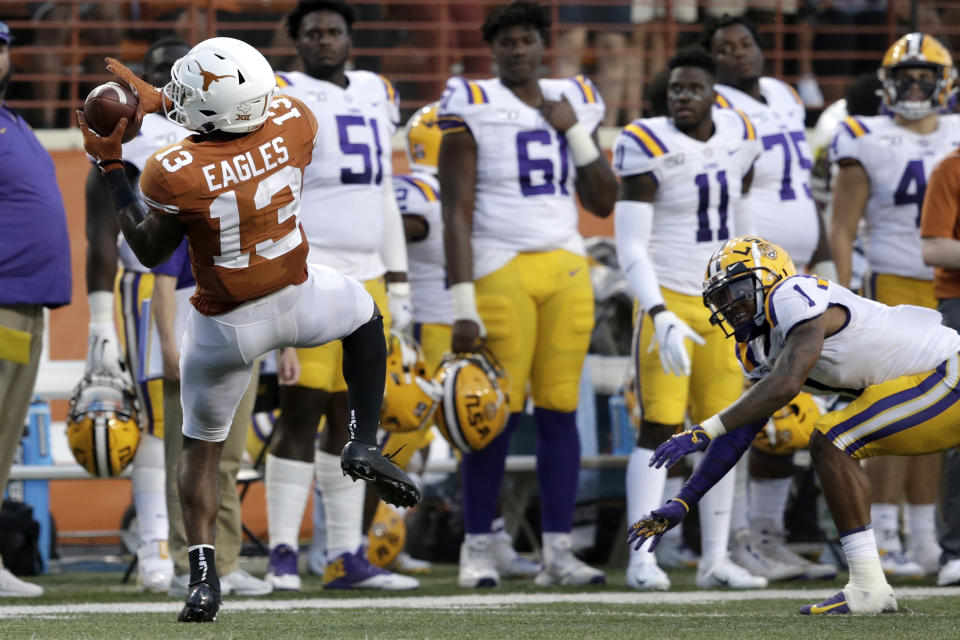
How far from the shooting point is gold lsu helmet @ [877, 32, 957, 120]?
689cm

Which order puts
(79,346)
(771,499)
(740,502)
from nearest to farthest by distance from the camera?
1. (771,499)
2. (740,502)
3. (79,346)

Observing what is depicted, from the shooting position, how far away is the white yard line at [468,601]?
17.4 ft

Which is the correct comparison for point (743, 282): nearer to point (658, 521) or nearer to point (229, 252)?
point (658, 521)

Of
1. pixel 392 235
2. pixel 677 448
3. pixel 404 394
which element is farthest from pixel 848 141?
pixel 677 448

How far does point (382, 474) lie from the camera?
15.0 ft

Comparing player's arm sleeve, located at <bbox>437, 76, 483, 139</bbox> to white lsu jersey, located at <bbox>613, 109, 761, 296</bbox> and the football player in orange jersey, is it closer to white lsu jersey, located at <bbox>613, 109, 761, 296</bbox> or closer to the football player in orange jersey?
white lsu jersey, located at <bbox>613, 109, 761, 296</bbox>

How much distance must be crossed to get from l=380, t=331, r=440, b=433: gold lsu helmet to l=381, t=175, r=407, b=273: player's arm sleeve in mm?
274

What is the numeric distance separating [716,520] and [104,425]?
2307mm

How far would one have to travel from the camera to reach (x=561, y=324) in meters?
6.31

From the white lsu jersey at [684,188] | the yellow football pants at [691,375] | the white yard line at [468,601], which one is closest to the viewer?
the white yard line at [468,601]

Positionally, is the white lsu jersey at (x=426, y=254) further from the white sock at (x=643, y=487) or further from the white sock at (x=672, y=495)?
the white sock at (x=643, y=487)

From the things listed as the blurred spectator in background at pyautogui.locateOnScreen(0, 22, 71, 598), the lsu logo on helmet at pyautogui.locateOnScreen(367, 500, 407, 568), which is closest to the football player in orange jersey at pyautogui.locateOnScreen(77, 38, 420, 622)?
the blurred spectator in background at pyautogui.locateOnScreen(0, 22, 71, 598)

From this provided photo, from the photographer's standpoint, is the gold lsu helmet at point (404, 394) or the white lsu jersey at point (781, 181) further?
the white lsu jersey at point (781, 181)

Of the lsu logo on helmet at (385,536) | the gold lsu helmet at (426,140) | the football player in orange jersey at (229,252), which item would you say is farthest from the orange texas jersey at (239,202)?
the gold lsu helmet at (426,140)
